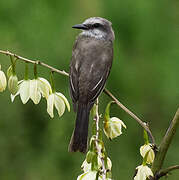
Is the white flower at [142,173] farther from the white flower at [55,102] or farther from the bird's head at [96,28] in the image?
the bird's head at [96,28]

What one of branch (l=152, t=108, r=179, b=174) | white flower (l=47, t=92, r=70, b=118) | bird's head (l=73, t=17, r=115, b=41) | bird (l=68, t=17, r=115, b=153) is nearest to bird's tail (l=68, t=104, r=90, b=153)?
bird (l=68, t=17, r=115, b=153)

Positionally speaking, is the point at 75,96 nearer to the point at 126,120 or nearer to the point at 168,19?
the point at 126,120

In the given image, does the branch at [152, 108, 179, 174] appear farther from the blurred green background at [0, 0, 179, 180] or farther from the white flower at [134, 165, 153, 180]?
the blurred green background at [0, 0, 179, 180]

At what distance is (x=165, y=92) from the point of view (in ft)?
21.4

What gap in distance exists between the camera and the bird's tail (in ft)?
10.7

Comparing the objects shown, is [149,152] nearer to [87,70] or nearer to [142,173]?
[142,173]

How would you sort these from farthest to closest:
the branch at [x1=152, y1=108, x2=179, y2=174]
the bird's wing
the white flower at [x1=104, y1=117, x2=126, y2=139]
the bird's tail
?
the bird's wing, the bird's tail, the white flower at [x1=104, y1=117, x2=126, y2=139], the branch at [x1=152, y1=108, x2=179, y2=174]

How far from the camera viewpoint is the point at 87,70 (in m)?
3.97

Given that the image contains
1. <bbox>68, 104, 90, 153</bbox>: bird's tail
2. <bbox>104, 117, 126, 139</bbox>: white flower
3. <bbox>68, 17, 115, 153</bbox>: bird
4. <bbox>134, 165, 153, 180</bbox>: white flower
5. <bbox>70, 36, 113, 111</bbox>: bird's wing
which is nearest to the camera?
<bbox>134, 165, 153, 180</bbox>: white flower

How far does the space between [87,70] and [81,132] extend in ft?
2.26

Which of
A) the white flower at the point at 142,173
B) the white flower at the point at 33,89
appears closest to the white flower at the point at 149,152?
the white flower at the point at 142,173

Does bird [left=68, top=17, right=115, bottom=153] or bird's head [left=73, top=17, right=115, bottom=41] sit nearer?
bird [left=68, top=17, right=115, bottom=153]

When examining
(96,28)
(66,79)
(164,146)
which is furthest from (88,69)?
(66,79)

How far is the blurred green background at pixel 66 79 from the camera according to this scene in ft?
19.6
